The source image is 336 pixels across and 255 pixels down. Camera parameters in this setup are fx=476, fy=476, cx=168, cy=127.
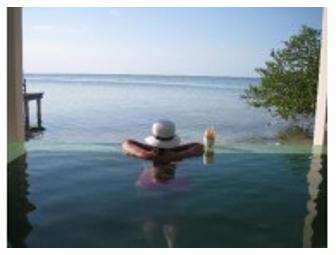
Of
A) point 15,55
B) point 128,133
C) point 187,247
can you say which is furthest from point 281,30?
point 187,247

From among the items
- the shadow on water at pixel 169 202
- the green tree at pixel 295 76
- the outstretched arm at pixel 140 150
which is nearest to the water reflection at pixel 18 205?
the shadow on water at pixel 169 202

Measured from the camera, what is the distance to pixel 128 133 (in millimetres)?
20438

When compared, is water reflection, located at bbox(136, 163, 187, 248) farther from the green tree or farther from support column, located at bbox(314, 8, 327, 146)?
the green tree

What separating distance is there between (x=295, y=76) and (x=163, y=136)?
36.5ft

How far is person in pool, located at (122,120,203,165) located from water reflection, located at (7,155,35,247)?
1492 mm

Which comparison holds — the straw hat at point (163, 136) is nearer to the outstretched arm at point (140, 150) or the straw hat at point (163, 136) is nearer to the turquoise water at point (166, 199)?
the outstretched arm at point (140, 150)

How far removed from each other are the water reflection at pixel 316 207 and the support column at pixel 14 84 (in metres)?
4.71

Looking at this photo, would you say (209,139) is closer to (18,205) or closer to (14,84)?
(18,205)

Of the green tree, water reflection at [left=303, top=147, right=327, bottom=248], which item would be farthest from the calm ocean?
water reflection at [left=303, top=147, right=327, bottom=248]

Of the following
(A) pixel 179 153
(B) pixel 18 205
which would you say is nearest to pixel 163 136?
(A) pixel 179 153

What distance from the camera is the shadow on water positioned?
4.27 m

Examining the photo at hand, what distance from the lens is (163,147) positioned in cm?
577
